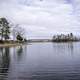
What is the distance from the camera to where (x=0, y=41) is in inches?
2736

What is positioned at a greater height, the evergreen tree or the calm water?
the evergreen tree

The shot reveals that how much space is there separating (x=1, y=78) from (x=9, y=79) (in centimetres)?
48

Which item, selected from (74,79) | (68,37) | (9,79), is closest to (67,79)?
(74,79)

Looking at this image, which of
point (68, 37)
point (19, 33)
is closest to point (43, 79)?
point (19, 33)

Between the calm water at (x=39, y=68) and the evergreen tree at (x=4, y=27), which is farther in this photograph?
the evergreen tree at (x=4, y=27)

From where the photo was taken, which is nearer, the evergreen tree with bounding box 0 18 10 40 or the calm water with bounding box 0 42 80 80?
the calm water with bounding box 0 42 80 80

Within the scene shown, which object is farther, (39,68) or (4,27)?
(4,27)

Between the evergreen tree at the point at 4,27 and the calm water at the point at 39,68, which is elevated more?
the evergreen tree at the point at 4,27

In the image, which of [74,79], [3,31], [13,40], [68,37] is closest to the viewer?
[74,79]

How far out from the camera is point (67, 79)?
9.50 meters

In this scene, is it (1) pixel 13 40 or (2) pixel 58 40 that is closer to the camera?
(1) pixel 13 40

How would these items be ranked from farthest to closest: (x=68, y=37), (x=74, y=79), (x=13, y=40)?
(x=68, y=37) → (x=13, y=40) → (x=74, y=79)

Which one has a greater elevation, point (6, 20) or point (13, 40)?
point (6, 20)

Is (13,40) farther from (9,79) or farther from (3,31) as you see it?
(9,79)
